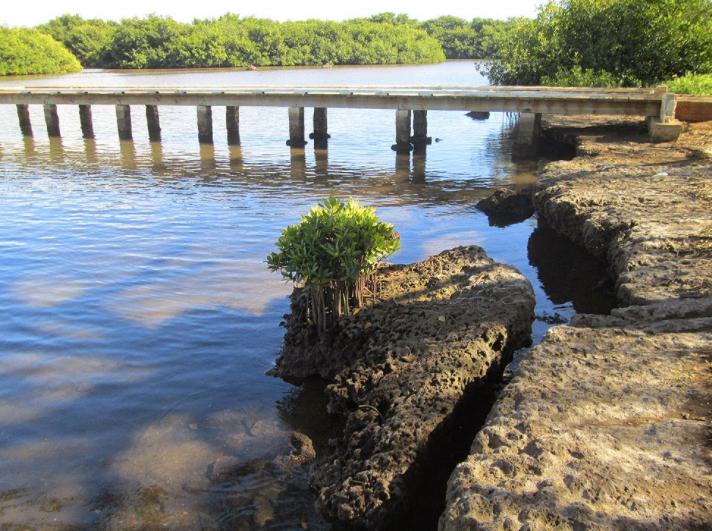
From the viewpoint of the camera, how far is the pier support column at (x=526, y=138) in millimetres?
22875

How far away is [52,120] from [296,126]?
11.5 meters

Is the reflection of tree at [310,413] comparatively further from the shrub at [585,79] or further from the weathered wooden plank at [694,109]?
the shrub at [585,79]

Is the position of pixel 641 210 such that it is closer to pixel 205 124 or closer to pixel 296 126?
pixel 296 126

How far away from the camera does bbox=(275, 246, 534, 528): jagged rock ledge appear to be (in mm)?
5105

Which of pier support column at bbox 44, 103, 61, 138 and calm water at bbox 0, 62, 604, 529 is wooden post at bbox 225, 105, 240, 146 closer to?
calm water at bbox 0, 62, 604, 529

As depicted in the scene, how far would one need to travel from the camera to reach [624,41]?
26.5m

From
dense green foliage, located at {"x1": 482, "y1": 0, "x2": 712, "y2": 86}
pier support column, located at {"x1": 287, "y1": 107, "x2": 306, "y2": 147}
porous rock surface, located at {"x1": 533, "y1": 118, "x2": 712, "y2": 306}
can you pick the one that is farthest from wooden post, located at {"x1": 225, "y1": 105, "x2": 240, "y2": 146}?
porous rock surface, located at {"x1": 533, "y1": 118, "x2": 712, "y2": 306}

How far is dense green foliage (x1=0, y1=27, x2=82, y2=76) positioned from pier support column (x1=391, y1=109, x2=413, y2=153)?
55.4m

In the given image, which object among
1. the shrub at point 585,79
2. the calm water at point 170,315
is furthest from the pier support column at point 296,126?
the shrub at point 585,79

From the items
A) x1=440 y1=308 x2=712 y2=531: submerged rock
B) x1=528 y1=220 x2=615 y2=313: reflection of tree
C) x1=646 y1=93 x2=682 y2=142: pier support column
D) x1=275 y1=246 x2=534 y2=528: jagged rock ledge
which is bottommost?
x1=528 y1=220 x2=615 y2=313: reflection of tree

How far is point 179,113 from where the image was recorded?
4022 cm

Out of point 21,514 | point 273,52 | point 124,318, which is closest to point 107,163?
point 124,318

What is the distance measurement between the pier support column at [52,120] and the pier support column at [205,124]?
7.01m

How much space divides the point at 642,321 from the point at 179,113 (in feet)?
123
